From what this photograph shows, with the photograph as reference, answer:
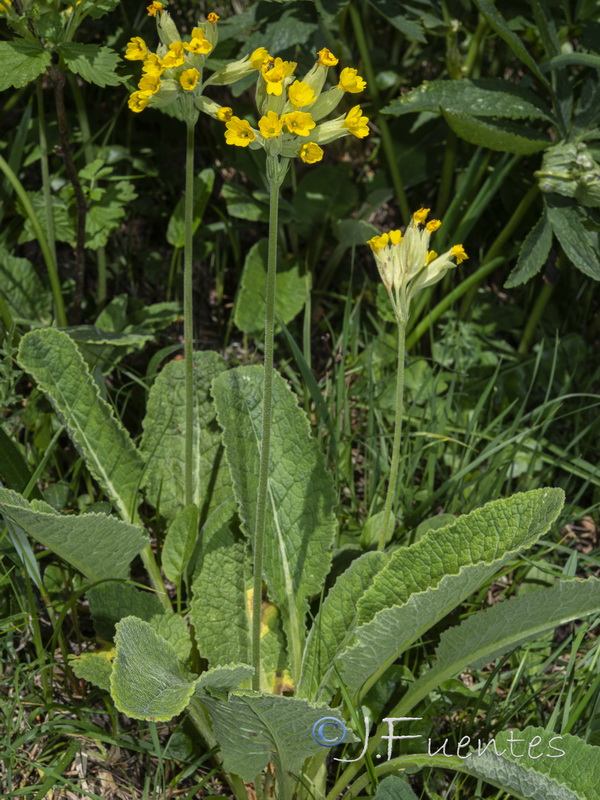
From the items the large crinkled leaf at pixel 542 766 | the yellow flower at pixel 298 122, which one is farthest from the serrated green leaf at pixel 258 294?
the large crinkled leaf at pixel 542 766

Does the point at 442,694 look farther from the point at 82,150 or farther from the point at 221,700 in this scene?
the point at 82,150

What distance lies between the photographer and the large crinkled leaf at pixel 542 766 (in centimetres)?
165

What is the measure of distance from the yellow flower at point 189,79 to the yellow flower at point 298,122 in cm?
29

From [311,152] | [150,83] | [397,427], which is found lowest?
[397,427]

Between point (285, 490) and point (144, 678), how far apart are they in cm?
74

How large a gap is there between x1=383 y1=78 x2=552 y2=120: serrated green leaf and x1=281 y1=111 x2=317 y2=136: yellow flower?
1.19m

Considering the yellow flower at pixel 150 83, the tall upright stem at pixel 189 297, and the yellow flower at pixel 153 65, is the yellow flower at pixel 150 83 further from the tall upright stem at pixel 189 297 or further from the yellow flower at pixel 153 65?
the tall upright stem at pixel 189 297

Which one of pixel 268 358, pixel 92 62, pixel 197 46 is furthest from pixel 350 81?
pixel 92 62

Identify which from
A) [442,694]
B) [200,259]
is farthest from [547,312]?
[442,694]

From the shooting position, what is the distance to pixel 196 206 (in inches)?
123

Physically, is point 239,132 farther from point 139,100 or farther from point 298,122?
point 139,100

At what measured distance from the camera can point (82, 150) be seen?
300cm

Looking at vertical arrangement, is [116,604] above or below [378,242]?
below

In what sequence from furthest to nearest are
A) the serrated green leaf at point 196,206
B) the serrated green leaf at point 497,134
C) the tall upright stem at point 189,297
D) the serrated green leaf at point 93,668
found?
the serrated green leaf at point 196,206, the serrated green leaf at point 497,134, the serrated green leaf at point 93,668, the tall upright stem at point 189,297
